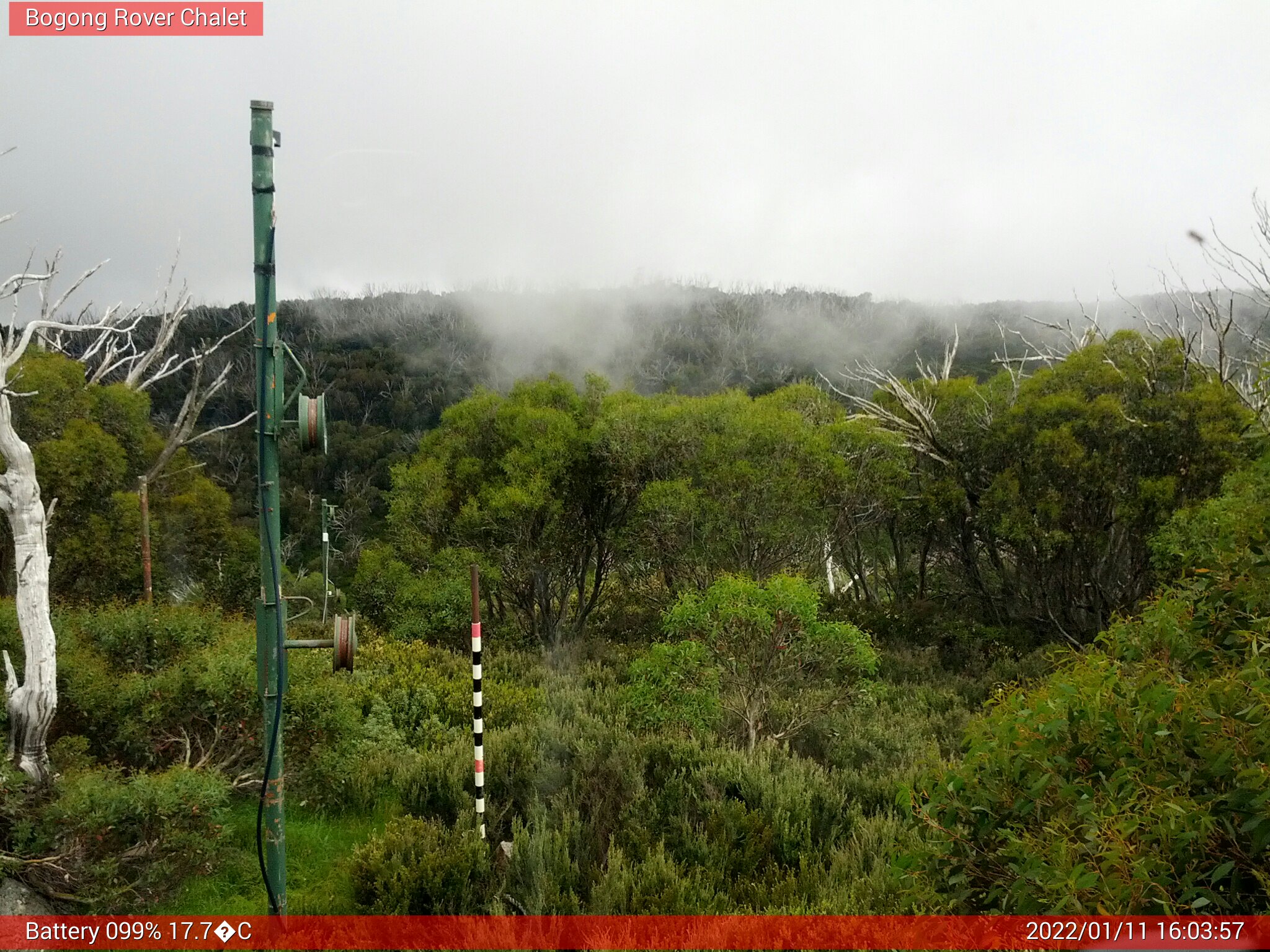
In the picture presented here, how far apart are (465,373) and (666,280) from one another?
193 inches

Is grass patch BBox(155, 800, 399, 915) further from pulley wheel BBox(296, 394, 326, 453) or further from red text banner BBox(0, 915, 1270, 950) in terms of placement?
pulley wheel BBox(296, 394, 326, 453)

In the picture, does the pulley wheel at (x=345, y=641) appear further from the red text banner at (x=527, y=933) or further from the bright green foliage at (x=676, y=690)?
the bright green foliage at (x=676, y=690)

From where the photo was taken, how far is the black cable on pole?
398 cm

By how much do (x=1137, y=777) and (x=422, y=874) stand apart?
162 inches

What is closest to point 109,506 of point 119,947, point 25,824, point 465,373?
point 465,373

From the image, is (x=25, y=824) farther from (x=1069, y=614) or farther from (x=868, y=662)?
(x=1069, y=614)

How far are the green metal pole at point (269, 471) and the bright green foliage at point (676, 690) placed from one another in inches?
171

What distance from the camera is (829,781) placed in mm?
6922

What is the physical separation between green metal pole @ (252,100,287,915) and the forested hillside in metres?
1.17

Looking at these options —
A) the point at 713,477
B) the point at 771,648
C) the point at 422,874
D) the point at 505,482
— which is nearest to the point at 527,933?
the point at 422,874

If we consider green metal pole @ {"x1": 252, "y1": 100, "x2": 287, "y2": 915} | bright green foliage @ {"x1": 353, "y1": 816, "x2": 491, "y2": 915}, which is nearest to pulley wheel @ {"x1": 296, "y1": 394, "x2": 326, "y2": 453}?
green metal pole @ {"x1": 252, "y1": 100, "x2": 287, "y2": 915}

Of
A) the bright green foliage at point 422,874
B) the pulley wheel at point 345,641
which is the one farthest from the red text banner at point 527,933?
the pulley wheel at point 345,641

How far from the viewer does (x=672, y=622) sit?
8.25 m

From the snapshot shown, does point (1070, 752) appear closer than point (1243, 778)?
No
